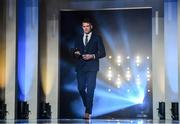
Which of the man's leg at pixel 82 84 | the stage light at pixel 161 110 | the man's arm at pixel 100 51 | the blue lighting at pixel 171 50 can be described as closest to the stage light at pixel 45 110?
the man's leg at pixel 82 84

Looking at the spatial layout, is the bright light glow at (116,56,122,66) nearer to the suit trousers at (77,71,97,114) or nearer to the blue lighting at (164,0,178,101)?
the suit trousers at (77,71,97,114)

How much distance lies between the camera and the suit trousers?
7270 millimetres

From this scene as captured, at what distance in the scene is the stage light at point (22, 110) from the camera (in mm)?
7084

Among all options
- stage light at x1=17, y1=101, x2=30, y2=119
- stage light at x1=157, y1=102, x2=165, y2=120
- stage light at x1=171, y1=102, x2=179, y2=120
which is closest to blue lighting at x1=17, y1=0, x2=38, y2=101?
stage light at x1=17, y1=101, x2=30, y2=119

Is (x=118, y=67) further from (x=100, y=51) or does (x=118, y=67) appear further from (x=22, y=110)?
(x=22, y=110)

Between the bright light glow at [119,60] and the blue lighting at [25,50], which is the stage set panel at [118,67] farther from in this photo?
the blue lighting at [25,50]

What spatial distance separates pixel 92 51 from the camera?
23.4ft

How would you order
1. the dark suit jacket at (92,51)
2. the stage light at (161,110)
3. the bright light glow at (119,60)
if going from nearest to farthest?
the stage light at (161,110) → the dark suit jacket at (92,51) → the bright light glow at (119,60)

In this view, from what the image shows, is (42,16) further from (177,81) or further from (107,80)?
(177,81)

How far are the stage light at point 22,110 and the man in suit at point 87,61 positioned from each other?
1.04 meters

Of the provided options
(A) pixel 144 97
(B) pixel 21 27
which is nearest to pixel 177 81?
(A) pixel 144 97

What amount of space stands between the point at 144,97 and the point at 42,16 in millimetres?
2502

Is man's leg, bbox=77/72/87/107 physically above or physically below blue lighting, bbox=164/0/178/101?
below

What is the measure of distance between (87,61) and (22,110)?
151cm
